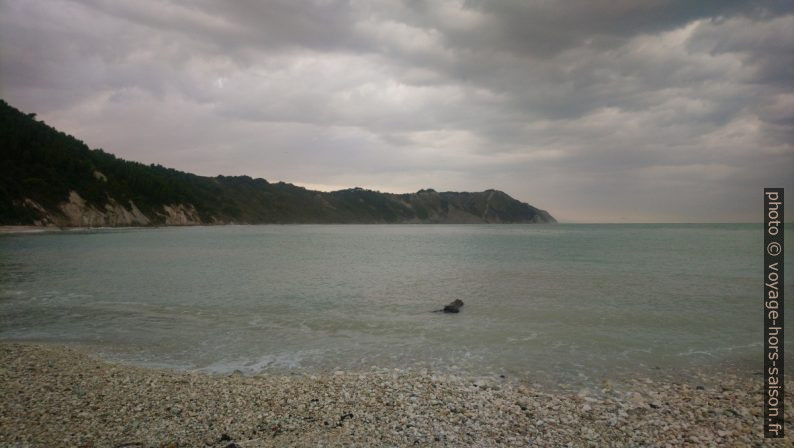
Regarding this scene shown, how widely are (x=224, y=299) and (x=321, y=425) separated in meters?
16.8

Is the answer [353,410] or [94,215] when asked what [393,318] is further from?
[94,215]

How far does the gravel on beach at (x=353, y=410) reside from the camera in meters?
6.84

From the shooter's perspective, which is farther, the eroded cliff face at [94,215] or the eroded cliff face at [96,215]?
the eroded cliff face at [96,215]

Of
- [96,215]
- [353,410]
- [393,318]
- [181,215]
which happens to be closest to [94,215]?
[96,215]

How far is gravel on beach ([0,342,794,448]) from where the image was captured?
6836mm

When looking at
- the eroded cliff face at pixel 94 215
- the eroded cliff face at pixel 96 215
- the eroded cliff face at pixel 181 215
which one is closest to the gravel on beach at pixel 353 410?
the eroded cliff face at pixel 94 215

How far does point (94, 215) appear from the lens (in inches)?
4350

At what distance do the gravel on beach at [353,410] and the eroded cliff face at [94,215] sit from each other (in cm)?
11183

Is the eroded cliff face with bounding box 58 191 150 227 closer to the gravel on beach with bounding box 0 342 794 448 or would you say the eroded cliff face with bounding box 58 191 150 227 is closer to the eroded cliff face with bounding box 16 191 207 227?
the eroded cliff face with bounding box 16 191 207 227

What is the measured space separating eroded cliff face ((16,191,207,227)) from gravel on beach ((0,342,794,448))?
112m

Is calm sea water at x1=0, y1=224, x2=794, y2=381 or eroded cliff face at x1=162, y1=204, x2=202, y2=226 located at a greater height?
eroded cliff face at x1=162, y1=204, x2=202, y2=226

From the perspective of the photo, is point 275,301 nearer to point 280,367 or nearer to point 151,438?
point 280,367

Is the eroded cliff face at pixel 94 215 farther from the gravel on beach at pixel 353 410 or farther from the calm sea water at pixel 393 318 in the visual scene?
the gravel on beach at pixel 353 410

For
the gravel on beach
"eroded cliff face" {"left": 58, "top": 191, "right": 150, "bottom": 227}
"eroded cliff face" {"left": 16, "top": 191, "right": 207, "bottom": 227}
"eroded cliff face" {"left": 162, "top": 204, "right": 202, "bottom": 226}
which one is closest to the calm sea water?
the gravel on beach
